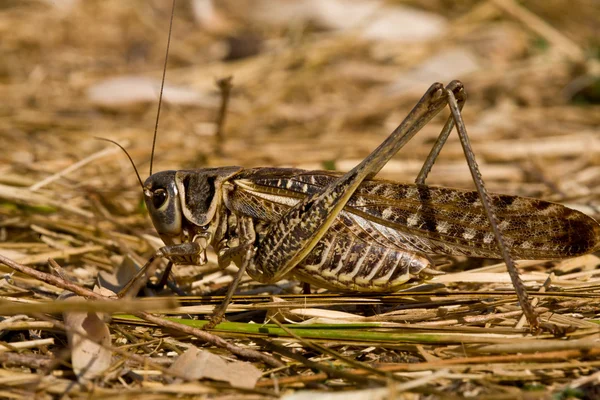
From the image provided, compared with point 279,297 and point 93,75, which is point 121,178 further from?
point 93,75

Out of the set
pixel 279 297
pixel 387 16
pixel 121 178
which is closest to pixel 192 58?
pixel 387 16

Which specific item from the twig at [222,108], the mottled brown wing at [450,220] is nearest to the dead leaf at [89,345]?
the mottled brown wing at [450,220]

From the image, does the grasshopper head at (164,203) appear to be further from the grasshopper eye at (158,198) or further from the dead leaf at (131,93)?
the dead leaf at (131,93)

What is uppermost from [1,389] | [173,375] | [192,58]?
[192,58]

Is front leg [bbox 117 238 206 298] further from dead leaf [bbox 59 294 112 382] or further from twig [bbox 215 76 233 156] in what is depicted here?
twig [bbox 215 76 233 156]

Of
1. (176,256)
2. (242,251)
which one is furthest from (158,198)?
(242,251)

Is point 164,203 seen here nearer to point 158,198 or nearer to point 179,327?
point 158,198
